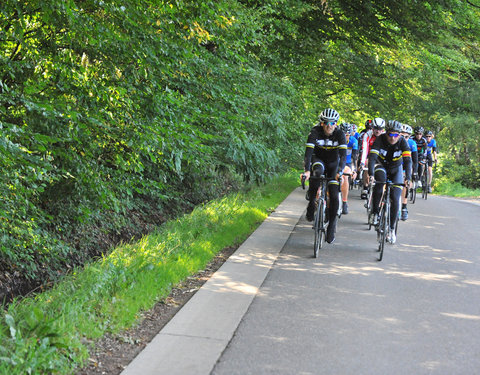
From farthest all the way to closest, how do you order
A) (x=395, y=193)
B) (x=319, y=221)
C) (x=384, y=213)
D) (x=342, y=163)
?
(x=395, y=193) → (x=384, y=213) → (x=342, y=163) → (x=319, y=221)

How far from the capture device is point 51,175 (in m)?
6.85

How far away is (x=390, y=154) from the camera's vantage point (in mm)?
10453

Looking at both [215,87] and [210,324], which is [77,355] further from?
[215,87]

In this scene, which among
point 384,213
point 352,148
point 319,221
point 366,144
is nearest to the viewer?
point 319,221

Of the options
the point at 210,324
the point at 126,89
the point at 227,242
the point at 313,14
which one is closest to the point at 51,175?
the point at 126,89

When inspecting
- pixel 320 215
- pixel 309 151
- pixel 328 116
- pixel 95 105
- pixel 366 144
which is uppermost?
pixel 95 105

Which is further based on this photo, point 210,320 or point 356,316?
point 356,316

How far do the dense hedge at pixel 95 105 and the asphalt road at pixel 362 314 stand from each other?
2.20m

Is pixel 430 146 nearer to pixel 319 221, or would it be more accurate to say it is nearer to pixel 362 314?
pixel 319 221

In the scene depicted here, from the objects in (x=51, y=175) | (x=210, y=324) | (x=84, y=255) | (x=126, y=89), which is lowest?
(x=84, y=255)

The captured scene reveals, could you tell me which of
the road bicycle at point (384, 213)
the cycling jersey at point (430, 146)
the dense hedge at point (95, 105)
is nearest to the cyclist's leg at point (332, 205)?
the road bicycle at point (384, 213)

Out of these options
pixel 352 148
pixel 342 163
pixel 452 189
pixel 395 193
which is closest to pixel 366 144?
pixel 352 148

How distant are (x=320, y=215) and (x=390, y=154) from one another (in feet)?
6.52

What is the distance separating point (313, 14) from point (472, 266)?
1063 cm
